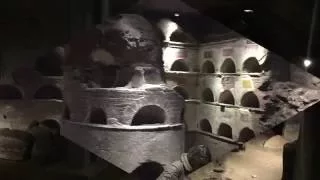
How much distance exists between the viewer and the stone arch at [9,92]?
144cm

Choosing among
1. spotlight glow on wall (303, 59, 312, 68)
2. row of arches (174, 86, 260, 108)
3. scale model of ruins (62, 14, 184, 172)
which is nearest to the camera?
scale model of ruins (62, 14, 184, 172)

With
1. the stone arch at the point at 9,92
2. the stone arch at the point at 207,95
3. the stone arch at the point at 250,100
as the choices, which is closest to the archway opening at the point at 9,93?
the stone arch at the point at 9,92

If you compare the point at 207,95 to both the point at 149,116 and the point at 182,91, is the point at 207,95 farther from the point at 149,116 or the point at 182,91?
the point at 149,116

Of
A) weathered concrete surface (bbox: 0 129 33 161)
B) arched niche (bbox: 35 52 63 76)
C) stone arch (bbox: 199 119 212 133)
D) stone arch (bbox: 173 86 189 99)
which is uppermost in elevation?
arched niche (bbox: 35 52 63 76)

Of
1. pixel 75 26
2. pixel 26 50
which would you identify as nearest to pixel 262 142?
pixel 75 26

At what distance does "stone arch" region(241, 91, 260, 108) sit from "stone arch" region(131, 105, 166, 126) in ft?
1.16

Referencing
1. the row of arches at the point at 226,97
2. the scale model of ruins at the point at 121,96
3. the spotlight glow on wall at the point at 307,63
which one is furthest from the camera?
the spotlight glow on wall at the point at 307,63

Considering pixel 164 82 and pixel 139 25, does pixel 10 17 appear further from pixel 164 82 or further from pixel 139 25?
pixel 164 82

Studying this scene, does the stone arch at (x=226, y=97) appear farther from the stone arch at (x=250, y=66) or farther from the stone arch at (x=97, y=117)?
the stone arch at (x=97, y=117)

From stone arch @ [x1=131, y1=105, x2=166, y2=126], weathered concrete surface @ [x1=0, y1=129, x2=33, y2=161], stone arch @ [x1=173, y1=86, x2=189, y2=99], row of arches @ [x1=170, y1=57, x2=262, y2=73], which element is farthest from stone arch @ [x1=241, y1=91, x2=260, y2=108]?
weathered concrete surface @ [x1=0, y1=129, x2=33, y2=161]

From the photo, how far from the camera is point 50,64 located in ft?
4.71

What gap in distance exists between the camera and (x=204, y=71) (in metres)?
1.47

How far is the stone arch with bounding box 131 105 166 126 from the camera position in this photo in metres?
1.37

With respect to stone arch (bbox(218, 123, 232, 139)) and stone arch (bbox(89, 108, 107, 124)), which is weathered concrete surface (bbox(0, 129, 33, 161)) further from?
stone arch (bbox(218, 123, 232, 139))
